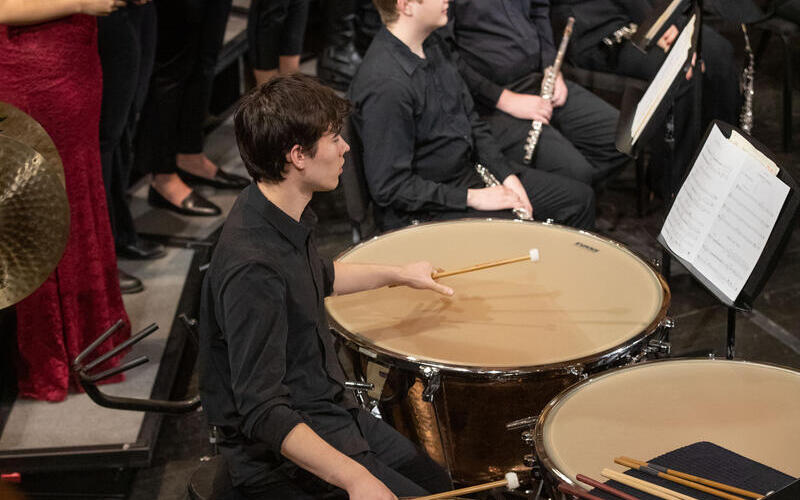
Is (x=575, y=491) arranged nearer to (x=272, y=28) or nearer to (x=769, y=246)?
(x=769, y=246)

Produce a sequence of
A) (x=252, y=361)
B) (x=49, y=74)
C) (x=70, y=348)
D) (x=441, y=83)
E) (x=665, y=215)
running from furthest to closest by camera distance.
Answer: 1. (x=441, y=83)
2. (x=70, y=348)
3. (x=49, y=74)
4. (x=665, y=215)
5. (x=252, y=361)

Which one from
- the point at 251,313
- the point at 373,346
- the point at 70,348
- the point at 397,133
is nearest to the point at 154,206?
the point at 70,348

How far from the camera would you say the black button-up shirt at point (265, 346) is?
1834 mm

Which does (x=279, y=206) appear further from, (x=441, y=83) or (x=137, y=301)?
(x=137, y=301)

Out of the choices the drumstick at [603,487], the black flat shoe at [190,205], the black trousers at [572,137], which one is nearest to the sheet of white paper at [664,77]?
the black trousers at [572,137]

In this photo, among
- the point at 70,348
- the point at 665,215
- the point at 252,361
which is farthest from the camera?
the point at 70,348

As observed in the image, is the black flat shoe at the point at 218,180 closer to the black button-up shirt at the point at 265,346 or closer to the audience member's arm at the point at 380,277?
the audience member's arm at the point at 380,277

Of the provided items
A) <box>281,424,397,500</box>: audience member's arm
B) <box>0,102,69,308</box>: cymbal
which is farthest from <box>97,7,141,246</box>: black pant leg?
<box>281,424,397,500</box>: audience member's arm

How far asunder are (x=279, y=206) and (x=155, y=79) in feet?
7.14

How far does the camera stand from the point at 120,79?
10.2ft

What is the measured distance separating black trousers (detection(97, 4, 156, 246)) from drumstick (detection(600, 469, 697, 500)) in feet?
6.61

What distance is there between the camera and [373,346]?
2270 millimetres

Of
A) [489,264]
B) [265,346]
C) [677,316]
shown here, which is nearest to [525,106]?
[677,316]

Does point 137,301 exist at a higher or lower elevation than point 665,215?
lower
